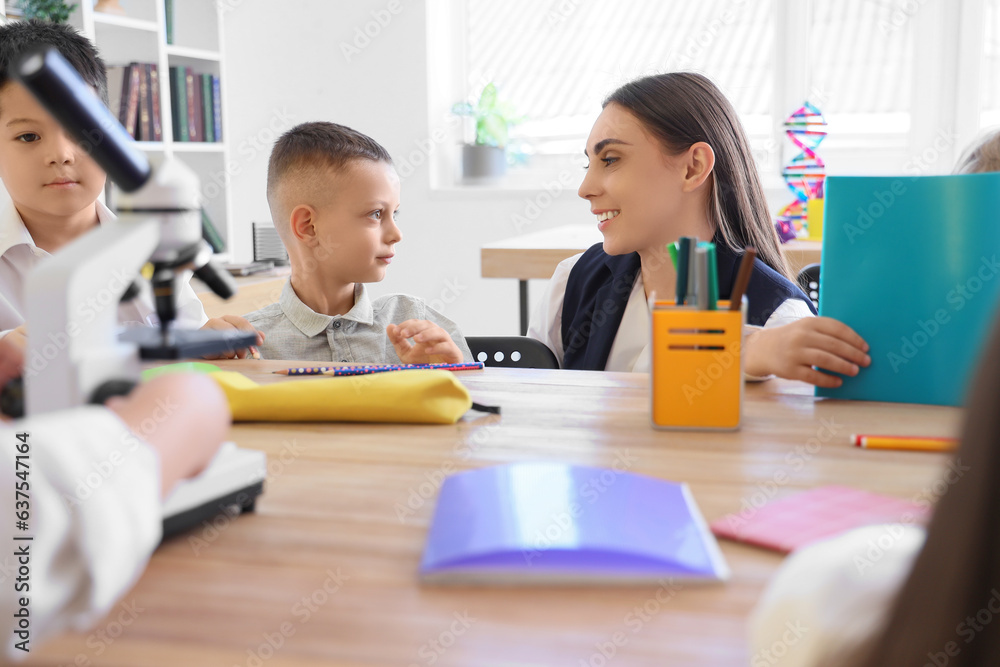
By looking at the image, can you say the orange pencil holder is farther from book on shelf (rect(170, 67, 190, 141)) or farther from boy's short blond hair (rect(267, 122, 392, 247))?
book on shelf (rect(170, 67, 190, 141))

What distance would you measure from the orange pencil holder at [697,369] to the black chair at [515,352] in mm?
676

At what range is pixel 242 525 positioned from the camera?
22.7 inches

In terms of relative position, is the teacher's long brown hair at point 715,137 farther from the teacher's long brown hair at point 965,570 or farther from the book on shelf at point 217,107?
the book on shelf at point 217,107

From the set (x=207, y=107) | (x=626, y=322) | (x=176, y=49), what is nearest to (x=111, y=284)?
(x=626, y=322)

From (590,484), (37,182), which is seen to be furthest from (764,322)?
(37,182)

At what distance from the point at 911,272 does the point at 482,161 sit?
3.17m

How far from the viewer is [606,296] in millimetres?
1617

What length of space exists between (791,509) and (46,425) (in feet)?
1.47

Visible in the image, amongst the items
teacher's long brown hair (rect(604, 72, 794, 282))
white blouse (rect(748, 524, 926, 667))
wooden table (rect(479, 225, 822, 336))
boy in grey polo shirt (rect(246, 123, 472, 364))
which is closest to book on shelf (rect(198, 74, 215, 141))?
wooden table (rect(479, 225, 822, 336))

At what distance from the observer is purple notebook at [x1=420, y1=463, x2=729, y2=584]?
18.7 inches

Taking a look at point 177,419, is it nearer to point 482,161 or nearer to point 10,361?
point 10,361

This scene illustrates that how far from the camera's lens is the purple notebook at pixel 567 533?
47 centimetres

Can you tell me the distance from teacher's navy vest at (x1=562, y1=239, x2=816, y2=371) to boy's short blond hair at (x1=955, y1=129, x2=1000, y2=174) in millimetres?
389

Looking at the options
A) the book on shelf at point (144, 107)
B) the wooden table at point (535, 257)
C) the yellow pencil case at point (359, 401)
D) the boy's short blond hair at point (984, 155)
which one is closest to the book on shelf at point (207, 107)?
the book on shelf at point (144, 107)
